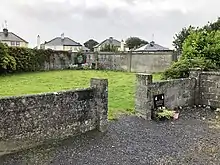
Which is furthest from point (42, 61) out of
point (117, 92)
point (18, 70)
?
point (117, 92)

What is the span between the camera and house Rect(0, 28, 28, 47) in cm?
4740

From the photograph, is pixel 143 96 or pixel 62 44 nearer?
pixel 143 96

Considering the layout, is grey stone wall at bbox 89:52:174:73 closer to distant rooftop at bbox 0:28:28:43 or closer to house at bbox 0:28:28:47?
house at bbox 0:28:28:47

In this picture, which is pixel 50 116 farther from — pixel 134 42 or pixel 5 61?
pixel 134 42

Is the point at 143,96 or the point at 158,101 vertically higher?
the point at 143,96

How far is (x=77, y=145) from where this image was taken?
6.82 meters

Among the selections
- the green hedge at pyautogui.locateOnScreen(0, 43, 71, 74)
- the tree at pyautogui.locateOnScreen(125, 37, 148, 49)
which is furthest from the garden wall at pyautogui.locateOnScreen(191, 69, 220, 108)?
the tree at pyautogui.locateOnScreen(125, 37, 148, 49)

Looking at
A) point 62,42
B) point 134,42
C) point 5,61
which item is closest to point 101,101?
point 5,61

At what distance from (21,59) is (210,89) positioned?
1825 centimetres

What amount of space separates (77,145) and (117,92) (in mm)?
6994

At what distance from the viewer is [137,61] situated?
27141 mm

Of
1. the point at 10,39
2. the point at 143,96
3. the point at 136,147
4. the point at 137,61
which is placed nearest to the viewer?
the point at 136,147

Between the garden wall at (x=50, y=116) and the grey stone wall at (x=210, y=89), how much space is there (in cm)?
548

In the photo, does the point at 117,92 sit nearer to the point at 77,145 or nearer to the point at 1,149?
the point at 77,145
